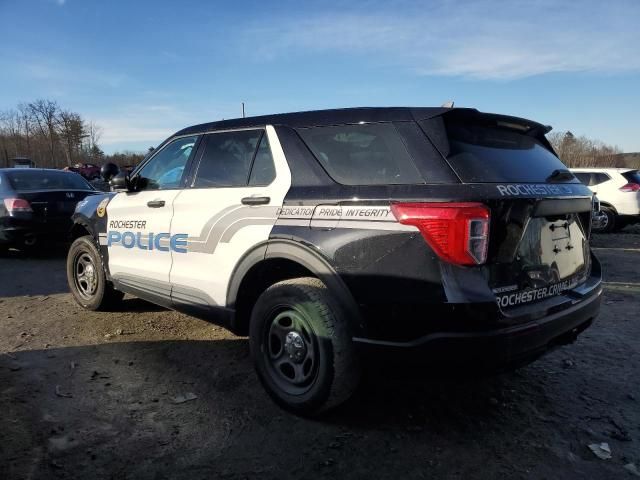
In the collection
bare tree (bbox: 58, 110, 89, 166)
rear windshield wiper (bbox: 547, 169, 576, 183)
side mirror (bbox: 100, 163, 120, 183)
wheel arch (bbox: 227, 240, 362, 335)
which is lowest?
wheel arch (bbox: 227, 240, 362, 335)

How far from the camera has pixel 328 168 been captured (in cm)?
283

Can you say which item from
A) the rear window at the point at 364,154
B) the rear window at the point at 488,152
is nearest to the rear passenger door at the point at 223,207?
the rear window at the point at 364,154

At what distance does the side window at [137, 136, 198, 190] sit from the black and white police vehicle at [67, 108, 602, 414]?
0.29 m

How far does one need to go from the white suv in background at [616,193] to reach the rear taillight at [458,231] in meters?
10.4

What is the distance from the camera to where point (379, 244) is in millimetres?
2439

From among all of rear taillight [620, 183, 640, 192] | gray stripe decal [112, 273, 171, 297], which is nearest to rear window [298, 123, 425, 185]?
gray stripe decal [112, 273, 171, 297]

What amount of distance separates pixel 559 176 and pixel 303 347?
1.89 m

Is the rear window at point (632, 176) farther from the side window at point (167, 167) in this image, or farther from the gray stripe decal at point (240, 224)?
the gray stripe decal at point (240, 224)

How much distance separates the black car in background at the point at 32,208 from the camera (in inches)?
302

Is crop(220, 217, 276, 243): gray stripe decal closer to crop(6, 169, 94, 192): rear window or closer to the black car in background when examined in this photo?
the black car in background

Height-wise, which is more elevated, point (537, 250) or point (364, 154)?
point (364, 154)

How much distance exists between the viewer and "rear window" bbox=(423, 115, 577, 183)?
2.49 metres

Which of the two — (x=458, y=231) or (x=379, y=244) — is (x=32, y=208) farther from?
(x=458, y=231)

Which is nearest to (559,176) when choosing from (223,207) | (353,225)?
(353,225)
